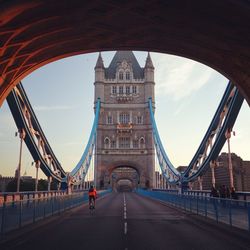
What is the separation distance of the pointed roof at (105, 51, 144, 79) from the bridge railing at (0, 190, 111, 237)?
7064 cm

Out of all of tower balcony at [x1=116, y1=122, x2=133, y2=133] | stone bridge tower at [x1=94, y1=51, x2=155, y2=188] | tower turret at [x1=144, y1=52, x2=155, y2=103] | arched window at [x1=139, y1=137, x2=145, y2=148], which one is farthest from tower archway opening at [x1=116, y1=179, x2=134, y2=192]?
tower turret at [x1=144, y1=52, x2=155, y2=103]

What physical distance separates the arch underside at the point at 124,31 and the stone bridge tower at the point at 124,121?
61.7m

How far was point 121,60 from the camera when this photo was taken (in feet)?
297

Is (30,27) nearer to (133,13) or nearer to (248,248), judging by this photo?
(133,13)

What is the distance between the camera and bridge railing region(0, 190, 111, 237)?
10.4 metres

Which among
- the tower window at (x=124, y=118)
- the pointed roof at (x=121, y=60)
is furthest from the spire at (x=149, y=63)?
the tower window at (x=124, y=118)

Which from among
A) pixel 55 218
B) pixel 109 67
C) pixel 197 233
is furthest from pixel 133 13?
pixel 109 67

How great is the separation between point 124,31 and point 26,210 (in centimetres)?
948

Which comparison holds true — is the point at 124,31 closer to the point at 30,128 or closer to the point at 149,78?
the point at 30,128

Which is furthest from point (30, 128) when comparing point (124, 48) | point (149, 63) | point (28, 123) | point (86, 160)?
point (149, 63)

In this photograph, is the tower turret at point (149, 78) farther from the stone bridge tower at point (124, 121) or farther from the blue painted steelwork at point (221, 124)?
the blue painted steelwork at point (221, 124)

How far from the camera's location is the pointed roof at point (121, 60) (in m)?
88.1

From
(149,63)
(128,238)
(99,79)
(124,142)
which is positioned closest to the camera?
(128,238)

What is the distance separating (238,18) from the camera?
12016mm
